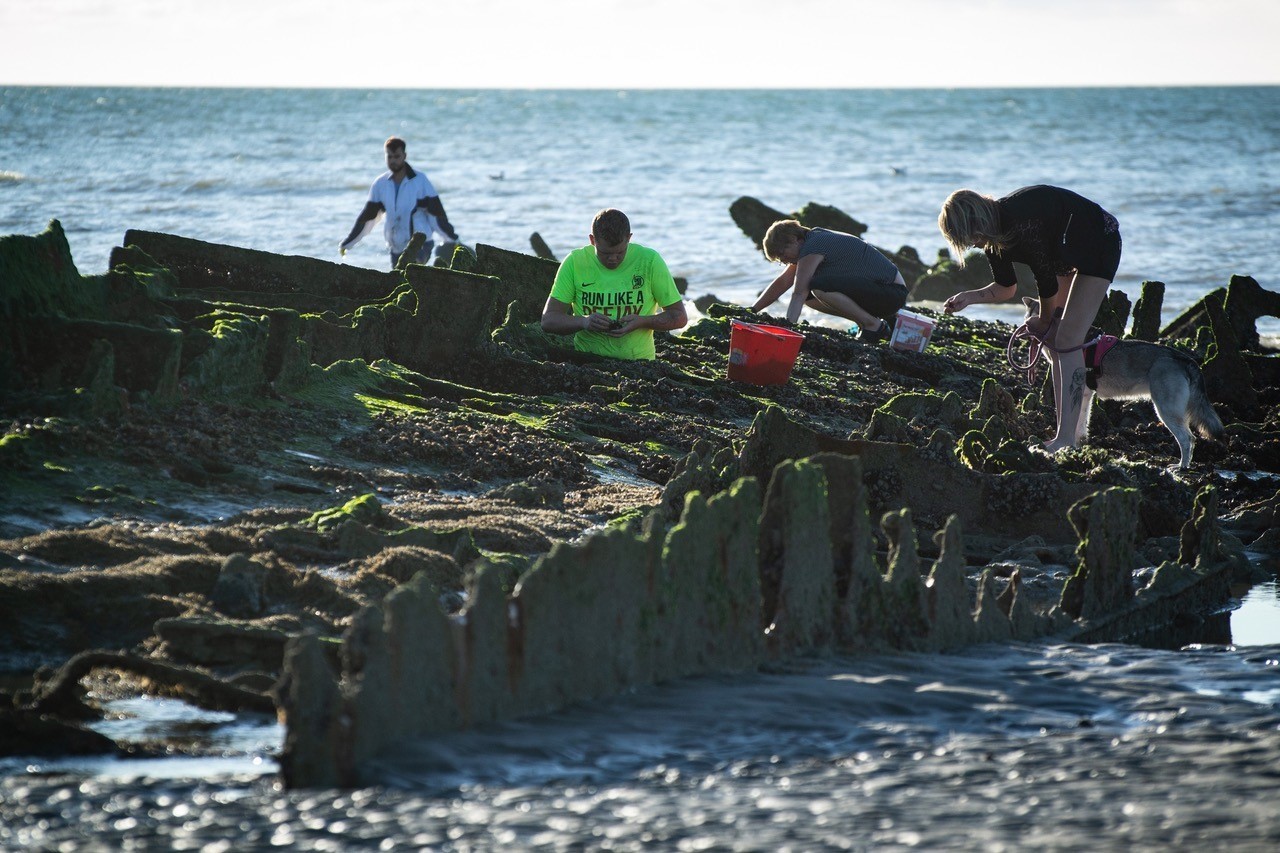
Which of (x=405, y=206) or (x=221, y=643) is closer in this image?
(x=221, y=643)

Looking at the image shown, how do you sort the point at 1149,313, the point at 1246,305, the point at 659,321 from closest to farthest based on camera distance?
the point at 659,321, the point at 1149,313, the point at 1246,305

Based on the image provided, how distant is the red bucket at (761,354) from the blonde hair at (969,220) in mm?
1735

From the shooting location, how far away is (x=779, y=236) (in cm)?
1173

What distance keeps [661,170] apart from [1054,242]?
151ft

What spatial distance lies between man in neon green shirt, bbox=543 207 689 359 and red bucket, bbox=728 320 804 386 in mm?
515

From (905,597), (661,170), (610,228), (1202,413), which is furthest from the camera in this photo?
(661,170)

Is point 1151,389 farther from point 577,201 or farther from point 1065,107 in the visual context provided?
point 1065,107

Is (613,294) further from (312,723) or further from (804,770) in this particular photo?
(312,723)

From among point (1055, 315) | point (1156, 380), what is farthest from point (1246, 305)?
point (1055, 315)

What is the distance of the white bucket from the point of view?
1166 centimetres

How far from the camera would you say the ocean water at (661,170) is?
97.2 ft

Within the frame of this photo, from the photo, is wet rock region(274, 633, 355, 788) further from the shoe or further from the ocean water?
the ocean water

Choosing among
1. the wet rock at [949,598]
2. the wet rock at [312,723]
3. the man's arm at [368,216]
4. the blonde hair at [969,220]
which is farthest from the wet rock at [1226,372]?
the wet rock at [312,723]

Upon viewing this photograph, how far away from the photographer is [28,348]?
690 centimetres
